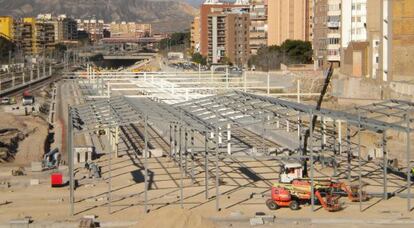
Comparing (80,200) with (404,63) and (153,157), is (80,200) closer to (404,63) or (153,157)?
(153,157)

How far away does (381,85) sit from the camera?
43.4 metres

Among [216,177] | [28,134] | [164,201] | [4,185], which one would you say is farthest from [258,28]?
[216,177]

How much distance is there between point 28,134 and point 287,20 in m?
59.3

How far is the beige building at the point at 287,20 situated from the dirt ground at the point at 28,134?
4783 centimetres

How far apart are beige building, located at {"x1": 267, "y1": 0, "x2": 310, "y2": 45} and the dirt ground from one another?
47829 millimetres

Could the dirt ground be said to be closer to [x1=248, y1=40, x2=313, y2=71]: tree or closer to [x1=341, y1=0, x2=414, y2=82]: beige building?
[x1=341, y1=0, x2=414, y2=82]: beige building

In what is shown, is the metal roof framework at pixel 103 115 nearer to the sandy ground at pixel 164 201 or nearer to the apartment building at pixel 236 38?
the sandy ground at pixel 164 201

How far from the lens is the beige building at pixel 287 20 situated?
8581cm

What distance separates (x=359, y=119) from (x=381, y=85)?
1045 inches

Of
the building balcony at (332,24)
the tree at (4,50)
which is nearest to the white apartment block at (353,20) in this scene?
the building balcony at (332,24)

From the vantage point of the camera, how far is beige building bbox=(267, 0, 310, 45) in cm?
8581

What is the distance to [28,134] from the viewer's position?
3444 centimetres

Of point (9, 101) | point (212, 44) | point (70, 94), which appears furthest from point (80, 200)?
point (212, 44)

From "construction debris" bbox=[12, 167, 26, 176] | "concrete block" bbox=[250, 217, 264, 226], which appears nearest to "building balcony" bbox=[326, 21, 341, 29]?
"construction debris" bbox=[12, 167, 26, 176]
